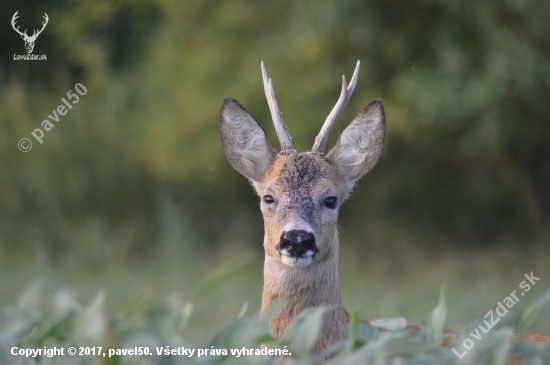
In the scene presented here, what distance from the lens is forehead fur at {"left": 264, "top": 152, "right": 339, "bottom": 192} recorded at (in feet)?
13.8

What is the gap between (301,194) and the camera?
13.6ft

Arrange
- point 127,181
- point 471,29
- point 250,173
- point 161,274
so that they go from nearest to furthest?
point 250,173, point 471,29, point 161,274, point 127,181

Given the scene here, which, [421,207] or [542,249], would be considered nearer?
[542,249]

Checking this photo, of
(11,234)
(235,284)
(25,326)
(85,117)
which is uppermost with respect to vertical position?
(85,117)

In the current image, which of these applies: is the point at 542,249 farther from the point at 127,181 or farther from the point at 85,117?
the point at 85,117

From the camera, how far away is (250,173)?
4602 millimetres

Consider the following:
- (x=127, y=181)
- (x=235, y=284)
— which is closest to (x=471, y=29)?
(x=235, y=284)

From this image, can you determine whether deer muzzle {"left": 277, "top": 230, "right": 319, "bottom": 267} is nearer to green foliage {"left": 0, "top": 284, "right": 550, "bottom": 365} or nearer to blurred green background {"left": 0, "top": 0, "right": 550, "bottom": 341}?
green foliage {"left": 0, "top": 284, "right": 550, "bottom": 365}

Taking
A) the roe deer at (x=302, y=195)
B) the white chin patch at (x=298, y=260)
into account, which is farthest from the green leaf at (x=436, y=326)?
the white chin patch at (x=298, y=260)

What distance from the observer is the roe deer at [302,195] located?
3811 millimetres

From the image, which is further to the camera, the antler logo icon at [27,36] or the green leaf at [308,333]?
the antler logo icon at [27,36]

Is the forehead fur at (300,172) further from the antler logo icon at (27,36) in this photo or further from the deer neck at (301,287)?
the antler logo icon at (27,36)

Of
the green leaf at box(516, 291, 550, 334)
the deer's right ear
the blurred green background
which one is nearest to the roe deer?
the deer's right ear

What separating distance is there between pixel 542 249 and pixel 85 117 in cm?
808
